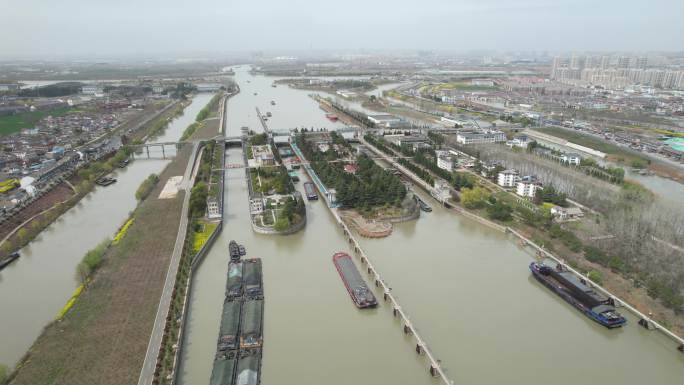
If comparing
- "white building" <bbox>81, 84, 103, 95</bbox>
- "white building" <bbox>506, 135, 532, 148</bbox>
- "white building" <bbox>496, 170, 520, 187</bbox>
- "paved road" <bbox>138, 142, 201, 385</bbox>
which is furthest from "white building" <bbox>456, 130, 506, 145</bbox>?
"white building" <bbox>81, 84, 103, 95</bbox>

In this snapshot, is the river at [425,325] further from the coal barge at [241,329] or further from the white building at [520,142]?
the white building at [520,142]

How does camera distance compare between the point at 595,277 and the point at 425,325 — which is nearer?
the point at 425,325

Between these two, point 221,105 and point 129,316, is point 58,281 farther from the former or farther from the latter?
point 221,105

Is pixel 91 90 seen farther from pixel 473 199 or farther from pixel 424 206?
pixel 473 199

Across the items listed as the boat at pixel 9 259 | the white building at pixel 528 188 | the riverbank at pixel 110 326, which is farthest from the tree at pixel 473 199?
the boat at pixel 9 259

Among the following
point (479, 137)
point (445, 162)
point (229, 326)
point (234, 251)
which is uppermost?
point (479, 137)

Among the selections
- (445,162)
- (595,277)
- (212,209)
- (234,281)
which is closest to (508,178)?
(445,162)

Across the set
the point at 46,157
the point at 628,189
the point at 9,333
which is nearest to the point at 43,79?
the point at 46,157
